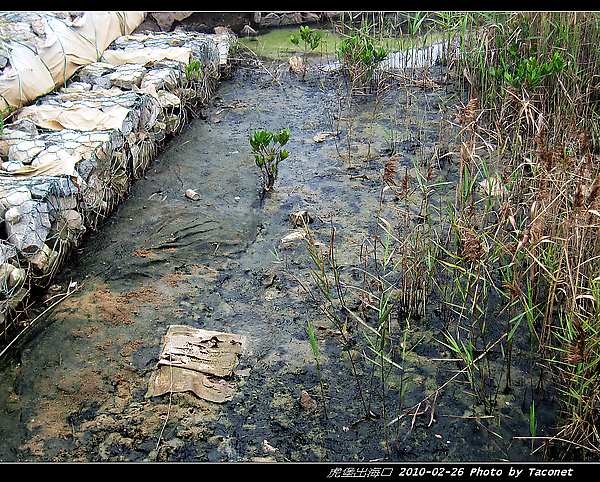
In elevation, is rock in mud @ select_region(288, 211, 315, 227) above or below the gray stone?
below

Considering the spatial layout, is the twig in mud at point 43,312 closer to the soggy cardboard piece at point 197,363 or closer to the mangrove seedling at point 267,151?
the soggy cardboard piece at point 197,363

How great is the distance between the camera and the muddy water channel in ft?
7.34

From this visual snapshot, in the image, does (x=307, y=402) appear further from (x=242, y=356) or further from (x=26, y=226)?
(x=26, y=226)

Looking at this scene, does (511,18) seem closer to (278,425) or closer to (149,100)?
(149,100)

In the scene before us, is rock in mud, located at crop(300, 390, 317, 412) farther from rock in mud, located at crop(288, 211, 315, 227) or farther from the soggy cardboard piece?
rock in mud, located at crop(288, 211, 315, 227)

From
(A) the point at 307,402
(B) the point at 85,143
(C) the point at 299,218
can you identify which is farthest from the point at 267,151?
(A) the point at 307,402

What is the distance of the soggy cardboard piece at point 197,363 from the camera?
97.9 inches

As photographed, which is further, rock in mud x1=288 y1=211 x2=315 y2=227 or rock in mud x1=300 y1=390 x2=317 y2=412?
rock in mud x1=288 y1=211 x2=315 y2=227

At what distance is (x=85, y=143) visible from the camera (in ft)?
12.0

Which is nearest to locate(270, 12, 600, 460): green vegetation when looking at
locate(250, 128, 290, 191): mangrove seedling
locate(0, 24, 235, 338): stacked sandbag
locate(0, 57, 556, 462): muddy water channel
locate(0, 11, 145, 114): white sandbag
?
locate(0, 57, 556, 462): muddy water channel

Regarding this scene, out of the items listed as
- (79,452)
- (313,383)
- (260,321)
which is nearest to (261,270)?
(260,321)

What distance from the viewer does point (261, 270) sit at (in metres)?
3.34

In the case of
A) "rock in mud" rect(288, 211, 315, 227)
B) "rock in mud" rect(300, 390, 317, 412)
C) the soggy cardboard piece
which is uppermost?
"rock in mud" rect(288, 211, 315, 227)

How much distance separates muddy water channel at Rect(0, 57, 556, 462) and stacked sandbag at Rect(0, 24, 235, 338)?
8.4 inches
